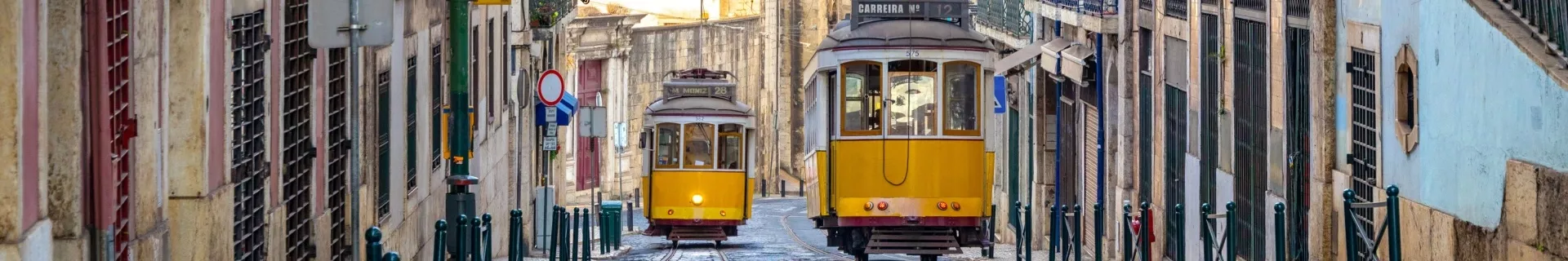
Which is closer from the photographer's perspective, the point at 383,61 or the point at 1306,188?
Answer: the point at 1306,188

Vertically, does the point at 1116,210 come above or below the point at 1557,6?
below

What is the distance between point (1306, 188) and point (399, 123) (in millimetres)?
6239

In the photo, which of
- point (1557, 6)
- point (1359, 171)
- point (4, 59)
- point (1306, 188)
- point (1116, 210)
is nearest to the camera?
point (4, 59)

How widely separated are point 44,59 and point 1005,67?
14.4 meters

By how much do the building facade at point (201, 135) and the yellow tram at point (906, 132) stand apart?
12.0 ft

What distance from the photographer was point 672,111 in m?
23.7

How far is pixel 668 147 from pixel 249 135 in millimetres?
13642

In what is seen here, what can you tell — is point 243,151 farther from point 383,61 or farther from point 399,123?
point 399,123

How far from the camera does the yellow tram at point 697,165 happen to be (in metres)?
23.8

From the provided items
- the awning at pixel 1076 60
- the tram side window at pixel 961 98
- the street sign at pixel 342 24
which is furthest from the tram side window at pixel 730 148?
the street sign at pixel 342 24

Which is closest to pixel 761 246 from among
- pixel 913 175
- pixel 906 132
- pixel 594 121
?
pixel 594 121

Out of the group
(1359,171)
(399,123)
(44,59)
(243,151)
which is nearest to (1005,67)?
(399,123)

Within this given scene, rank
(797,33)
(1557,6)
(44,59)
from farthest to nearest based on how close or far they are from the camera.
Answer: (797,33)
(1557,6)
(44,59)

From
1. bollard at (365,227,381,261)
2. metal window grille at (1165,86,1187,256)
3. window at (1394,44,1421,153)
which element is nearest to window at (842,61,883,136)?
metal window grille at (1165,86,1187,256)
